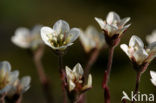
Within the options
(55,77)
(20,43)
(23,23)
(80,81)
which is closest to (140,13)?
(23,23)

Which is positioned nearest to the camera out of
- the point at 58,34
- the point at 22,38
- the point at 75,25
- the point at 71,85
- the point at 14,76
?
the point at 71,85

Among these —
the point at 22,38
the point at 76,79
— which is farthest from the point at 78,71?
the point at 22,38

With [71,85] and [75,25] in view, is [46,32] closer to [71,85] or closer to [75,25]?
[71,85]

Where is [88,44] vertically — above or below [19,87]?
above

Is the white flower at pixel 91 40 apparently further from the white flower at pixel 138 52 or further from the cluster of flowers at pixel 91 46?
the white flower at pixel 138 52

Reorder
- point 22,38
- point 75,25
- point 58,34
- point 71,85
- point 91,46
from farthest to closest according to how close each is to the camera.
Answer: point 75,25 → point 22,38 → point 91,46 → point 58,34 → point 71,85

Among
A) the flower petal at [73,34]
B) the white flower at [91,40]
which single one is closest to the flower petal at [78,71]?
the flower petal at [73,34]
